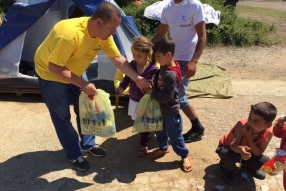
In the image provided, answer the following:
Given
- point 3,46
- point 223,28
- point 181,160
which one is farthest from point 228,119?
point 223,28

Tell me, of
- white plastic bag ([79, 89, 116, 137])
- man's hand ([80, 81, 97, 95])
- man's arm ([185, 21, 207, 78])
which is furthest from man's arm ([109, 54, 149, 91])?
man's arm ([185, 21, 207, 78])

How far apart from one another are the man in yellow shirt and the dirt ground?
0.26 meters

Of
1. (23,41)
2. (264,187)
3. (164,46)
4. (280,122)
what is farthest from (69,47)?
(23,41)

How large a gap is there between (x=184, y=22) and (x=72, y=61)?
120 centimetres

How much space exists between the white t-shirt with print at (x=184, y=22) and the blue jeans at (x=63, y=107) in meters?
1.14

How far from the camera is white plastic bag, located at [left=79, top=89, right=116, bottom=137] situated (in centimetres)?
296

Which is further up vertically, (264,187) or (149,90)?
(149,90)

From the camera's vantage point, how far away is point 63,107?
3035 mm

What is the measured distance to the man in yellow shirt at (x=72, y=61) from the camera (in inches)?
104

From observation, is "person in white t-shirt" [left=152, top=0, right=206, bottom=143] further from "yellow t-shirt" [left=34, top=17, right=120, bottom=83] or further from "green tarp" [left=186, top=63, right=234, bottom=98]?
"green tarp" [left=186, top=63, right=234, bottom=98]

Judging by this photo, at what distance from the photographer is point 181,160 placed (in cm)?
339

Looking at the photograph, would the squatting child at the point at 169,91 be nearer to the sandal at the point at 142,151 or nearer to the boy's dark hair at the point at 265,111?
the sandal at the point at 142,151

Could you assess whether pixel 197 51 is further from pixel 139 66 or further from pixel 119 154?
pixel 119 154

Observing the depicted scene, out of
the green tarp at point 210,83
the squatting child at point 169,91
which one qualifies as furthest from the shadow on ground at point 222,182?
the green tarp at point 210,83
